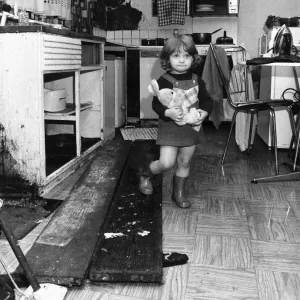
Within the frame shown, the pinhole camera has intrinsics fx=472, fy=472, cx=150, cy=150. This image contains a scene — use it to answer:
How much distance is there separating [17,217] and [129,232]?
0.62 metres

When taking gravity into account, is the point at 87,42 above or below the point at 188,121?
above

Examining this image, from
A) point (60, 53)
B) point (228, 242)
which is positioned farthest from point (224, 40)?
point (228, 242)

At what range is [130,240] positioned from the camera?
1880 mm

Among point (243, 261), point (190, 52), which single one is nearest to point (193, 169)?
point (190, 52)

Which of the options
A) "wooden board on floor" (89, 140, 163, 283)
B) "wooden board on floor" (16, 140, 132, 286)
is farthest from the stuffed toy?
"wooden board on floor" (16, 140, 132, 286)

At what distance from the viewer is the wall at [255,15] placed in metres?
5.66

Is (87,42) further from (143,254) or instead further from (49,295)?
(49,295)

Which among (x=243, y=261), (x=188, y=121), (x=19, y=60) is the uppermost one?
(x=19, y=60)

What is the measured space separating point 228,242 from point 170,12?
4170 mm

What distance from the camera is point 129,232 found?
1.96 m

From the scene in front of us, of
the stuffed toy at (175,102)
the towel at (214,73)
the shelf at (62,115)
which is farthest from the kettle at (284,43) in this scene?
the shelf at (62,115)

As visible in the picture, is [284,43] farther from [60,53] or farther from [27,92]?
[27,92]

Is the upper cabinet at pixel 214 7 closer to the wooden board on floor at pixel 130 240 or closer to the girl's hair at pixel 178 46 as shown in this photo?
the wooden board on floor at pixel 130 240

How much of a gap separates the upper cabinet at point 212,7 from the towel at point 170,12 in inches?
3.4
